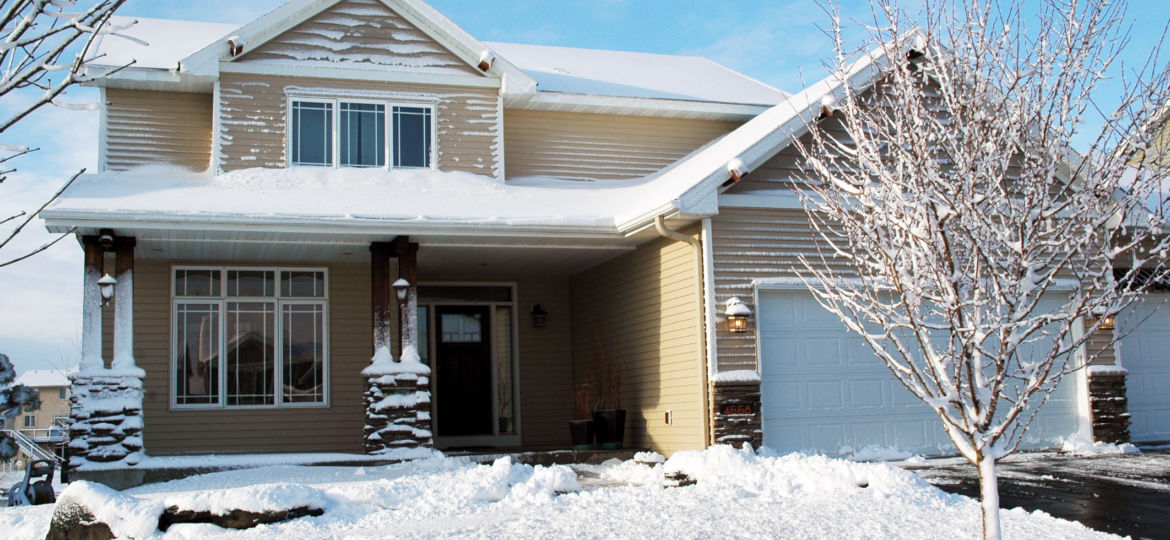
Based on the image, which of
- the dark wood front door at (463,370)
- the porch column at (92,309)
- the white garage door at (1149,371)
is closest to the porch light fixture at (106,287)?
the porch column at (92,309)

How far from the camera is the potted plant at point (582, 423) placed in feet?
A: 40.8

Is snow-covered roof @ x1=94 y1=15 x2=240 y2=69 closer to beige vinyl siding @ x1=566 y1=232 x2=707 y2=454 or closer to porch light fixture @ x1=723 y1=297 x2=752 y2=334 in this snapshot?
beige vinyl siding @ x1=566 y1=232 x2=707 y2=454

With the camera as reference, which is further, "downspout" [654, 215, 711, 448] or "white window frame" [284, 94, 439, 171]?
"white window frame" [284, 94, 439, 171]

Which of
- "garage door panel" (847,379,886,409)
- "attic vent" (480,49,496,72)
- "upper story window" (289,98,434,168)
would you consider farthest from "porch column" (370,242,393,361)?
"garage door panel" (847,379,886,409)

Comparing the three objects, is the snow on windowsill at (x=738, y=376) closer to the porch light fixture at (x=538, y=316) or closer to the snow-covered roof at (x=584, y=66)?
the porch light fixture at (x=538, y=316)

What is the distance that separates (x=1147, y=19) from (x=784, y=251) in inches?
212

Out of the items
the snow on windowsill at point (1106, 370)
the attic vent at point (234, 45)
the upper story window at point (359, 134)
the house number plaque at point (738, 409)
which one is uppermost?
the attic vent at point (234, 45)

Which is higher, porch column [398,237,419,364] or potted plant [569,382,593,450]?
porch column [398,237,419,364]

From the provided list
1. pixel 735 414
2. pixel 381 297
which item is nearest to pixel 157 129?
pixel 381 297

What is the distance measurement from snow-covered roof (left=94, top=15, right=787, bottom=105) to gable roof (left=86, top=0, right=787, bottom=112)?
0.01 m

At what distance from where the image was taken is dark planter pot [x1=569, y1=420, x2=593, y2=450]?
12.4 metres

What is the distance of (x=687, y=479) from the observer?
9.51 meters

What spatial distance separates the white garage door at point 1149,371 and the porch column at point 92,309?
472 inches

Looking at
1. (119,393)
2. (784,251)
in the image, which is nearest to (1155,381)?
(784,251)
